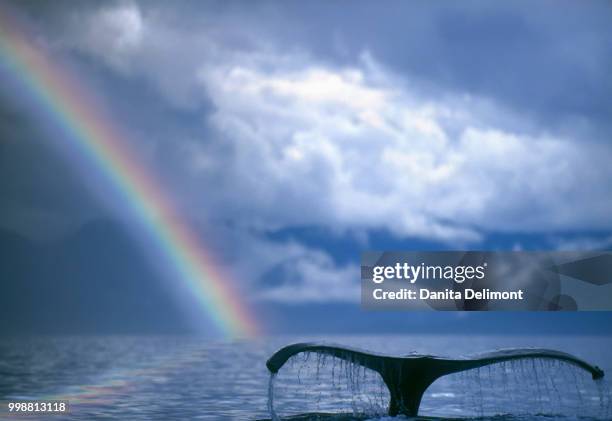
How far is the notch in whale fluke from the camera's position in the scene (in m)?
19.3

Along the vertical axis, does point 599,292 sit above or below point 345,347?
above

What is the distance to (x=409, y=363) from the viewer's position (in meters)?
20.5

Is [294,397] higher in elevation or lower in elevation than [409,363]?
lower

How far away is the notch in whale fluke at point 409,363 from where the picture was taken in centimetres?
1930

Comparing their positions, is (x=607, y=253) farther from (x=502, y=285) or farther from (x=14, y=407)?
(x=14, y=407)

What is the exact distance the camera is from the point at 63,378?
49.1 metres

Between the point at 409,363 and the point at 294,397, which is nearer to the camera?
the point at 409,363

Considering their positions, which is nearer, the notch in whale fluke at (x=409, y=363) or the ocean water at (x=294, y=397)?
the notch in whale fluke at (x=409, y=363)

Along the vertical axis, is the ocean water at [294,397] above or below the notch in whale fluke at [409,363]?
below

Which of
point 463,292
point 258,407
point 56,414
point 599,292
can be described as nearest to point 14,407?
point 56,414

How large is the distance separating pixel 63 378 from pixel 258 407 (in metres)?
23.6

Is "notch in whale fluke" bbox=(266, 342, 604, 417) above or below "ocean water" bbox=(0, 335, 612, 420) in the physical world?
above

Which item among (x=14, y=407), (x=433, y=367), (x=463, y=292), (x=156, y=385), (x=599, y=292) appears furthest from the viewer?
(x=156, y=385)

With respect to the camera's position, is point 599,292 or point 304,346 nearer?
point 304,346
